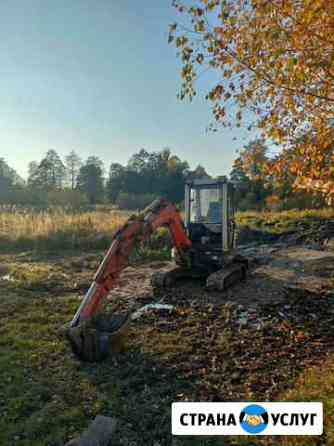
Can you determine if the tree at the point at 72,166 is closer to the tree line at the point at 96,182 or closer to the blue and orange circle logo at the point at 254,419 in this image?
the tree line at the point at 96,182

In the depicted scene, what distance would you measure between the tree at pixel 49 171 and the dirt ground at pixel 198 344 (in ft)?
205

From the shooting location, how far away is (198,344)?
4.51 metres

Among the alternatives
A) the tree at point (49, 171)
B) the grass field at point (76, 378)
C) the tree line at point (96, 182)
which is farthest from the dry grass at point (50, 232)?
the tree at point (49, 171)

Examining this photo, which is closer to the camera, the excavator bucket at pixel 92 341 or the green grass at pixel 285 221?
the excavator bucket at pixel 92 341

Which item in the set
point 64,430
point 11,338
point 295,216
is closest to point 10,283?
point 11,338

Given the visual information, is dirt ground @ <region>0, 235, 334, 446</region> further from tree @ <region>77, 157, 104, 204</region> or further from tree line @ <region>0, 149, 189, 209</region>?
tree @ <region>77, 157, 104, 204</region>

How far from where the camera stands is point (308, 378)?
342 centimetres

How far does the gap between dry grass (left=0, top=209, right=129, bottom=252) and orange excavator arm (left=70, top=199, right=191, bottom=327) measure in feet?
25.9

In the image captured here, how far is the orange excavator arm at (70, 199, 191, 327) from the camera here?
13.8ft

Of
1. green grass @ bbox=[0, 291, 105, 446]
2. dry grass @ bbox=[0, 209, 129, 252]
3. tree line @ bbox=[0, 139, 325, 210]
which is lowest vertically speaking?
green grass @ bbox=[0, 291, 105, 446]

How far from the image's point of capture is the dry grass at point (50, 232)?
13.2 m

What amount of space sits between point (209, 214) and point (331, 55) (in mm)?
4697

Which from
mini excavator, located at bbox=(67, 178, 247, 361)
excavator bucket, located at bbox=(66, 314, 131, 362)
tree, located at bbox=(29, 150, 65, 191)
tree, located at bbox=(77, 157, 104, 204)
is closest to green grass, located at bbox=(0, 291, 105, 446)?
excavator bucket, located at bbox=(66, 314, 131, 362)

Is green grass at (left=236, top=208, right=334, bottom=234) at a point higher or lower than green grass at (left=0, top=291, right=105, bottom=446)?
higher
